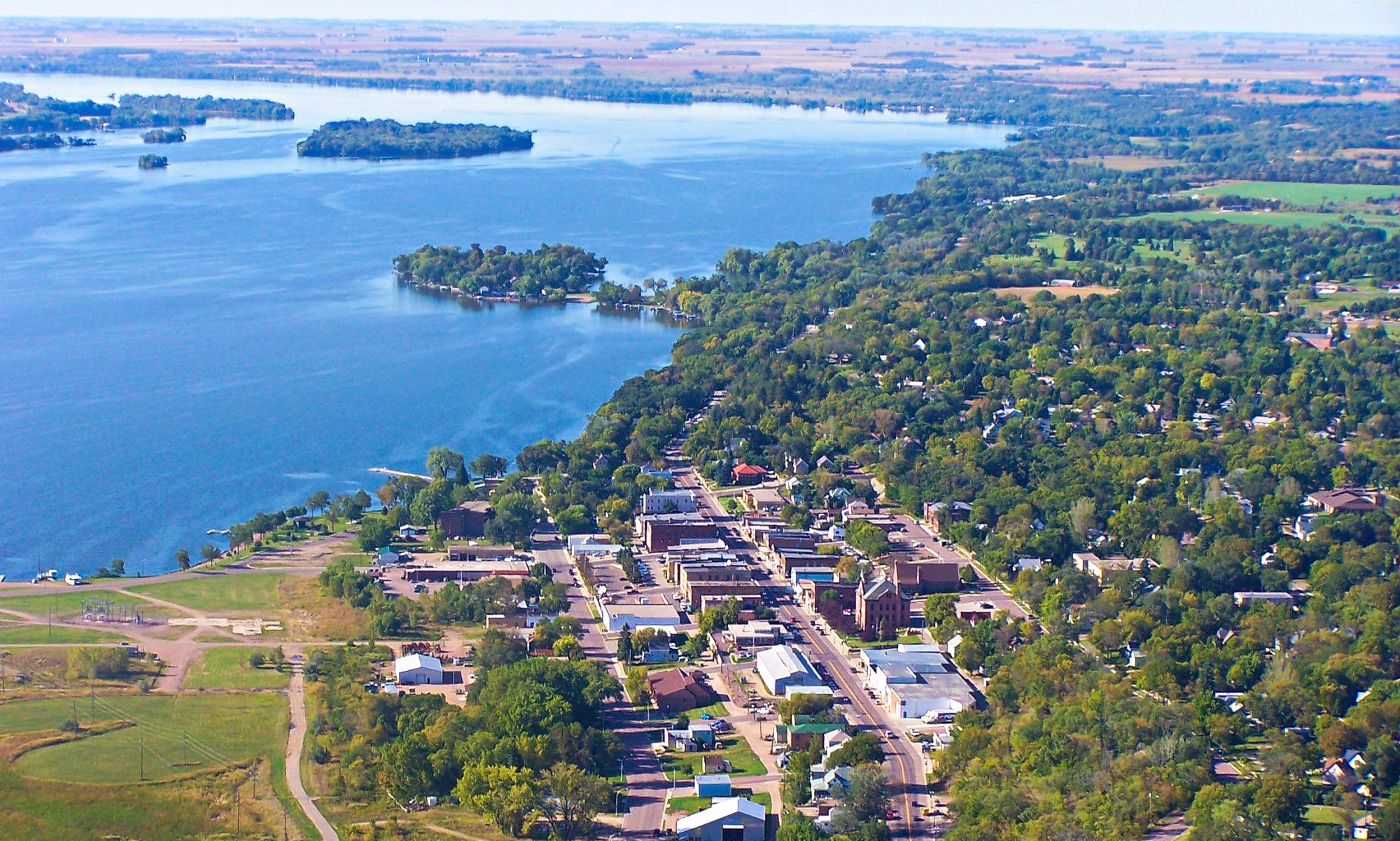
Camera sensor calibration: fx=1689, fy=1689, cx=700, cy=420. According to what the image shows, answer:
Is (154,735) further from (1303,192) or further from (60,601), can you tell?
(1303,192)

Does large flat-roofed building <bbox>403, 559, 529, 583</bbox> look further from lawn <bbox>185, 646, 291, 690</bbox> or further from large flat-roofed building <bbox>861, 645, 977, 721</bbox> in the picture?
large flat-roofed building <bbox>861, 645, 977, 721</bbox>

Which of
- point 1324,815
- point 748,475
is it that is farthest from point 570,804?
point 748,475

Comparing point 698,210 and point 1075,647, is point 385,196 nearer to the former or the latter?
point 698,210

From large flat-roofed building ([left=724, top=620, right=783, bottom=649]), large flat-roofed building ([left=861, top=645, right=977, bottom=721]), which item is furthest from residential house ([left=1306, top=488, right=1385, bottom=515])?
large flat-roofed building ([left=724, top=620, right=783, bottom=649])

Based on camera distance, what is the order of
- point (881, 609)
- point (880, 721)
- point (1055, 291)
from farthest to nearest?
point (1055, 291) < point (881, 609) < point (880, 721)

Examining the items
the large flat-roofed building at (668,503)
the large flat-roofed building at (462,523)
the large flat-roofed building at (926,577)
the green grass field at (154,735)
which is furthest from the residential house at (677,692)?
the large flat-roofed building at (668,503)

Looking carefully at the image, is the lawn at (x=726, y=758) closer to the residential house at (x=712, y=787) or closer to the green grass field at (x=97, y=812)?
the residential house at (x=712, y=787)

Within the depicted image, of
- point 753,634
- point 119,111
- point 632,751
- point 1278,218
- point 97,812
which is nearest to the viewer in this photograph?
point 97,812
